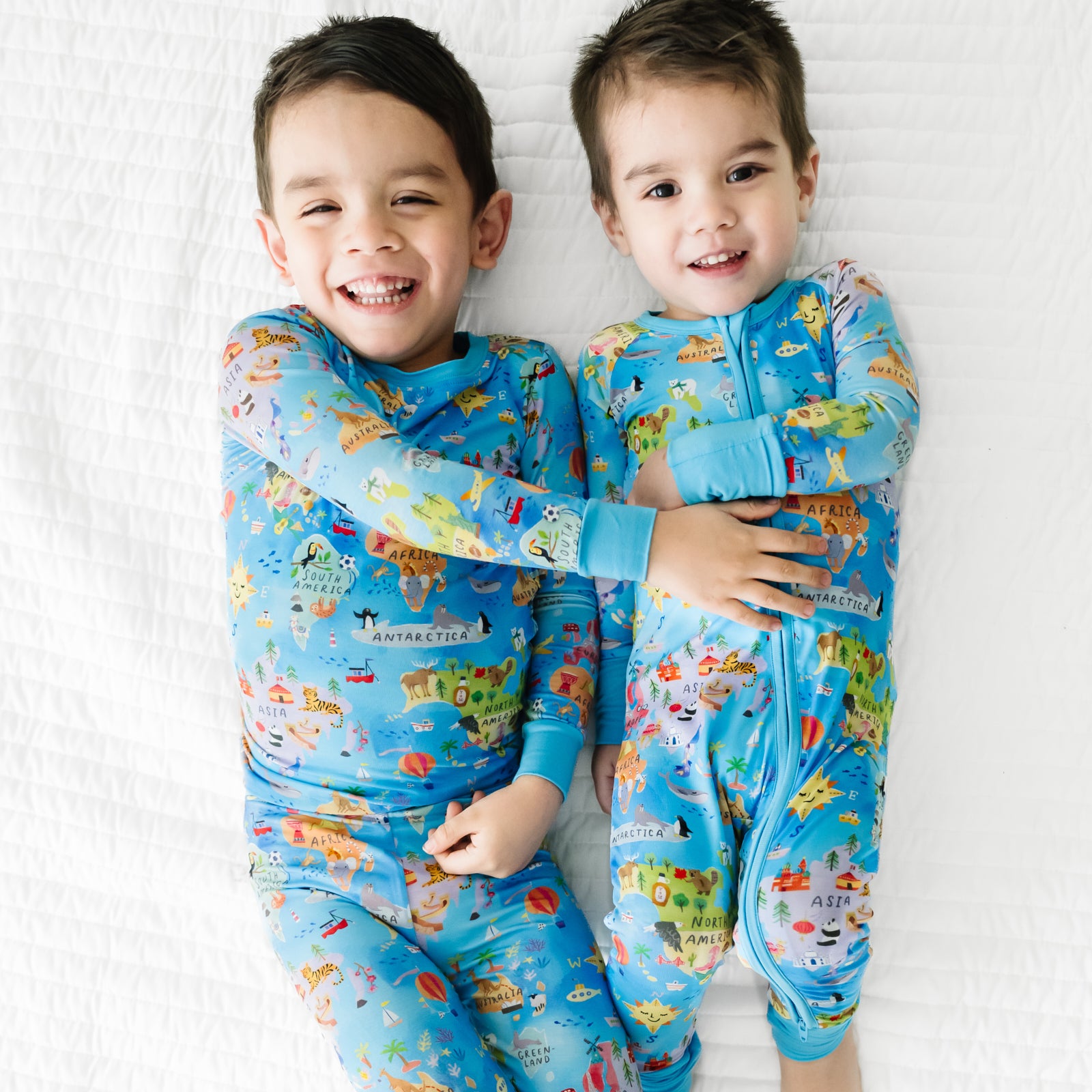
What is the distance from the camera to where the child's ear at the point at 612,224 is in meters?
1.17

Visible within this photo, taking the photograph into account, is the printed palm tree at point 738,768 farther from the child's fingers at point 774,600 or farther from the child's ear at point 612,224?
the child's ear at point 612,224

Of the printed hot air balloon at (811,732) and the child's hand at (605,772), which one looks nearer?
the printed hot air balloon at (811,732)

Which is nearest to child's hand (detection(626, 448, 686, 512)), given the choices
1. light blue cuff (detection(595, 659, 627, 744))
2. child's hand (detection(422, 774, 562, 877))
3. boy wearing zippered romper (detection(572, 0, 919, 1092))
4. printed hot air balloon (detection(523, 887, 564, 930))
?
boy wearing zippered romper (detection(572, 0, 919, 1092))

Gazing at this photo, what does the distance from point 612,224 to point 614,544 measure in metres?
0.44

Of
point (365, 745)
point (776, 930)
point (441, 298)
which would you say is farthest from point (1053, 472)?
point (365, 745)

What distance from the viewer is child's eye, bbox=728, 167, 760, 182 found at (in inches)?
41.3

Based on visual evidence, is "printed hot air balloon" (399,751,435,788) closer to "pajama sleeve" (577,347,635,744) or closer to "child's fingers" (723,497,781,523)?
"pajama sleeve" (577,347,635,744)

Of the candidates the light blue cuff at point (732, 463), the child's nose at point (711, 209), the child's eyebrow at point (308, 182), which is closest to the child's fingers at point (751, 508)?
the light blue cuff at point (732, 463)

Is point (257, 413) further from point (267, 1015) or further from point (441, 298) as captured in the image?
point (267, 1015)

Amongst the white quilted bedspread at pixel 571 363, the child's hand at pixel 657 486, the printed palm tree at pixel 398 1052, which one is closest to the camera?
the printed palm tree at pixel 398 1052

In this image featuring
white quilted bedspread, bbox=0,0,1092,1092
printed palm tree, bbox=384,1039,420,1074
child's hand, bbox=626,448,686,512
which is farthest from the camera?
white quilted bedspread, bbox=0,0,1092,1092

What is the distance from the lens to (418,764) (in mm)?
1062

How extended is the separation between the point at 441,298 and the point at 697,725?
1.78 feet

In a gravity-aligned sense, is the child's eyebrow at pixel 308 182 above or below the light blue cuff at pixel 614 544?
above
